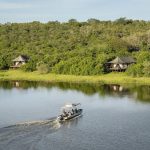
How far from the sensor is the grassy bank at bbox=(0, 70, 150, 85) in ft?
287

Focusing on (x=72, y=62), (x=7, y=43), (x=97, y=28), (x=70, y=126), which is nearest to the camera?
(x=70, y=126)

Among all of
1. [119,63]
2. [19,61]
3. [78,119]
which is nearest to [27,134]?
[78,119]

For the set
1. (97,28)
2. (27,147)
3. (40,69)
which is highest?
(97,28)

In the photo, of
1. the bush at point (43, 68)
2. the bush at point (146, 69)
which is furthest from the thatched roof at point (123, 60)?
the bush at point (43, 68)

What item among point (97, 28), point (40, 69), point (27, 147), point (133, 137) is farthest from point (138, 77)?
point (97, 28)

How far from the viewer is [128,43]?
118938 mm

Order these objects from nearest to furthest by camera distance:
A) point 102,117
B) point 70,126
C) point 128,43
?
1. point 70,126
2. point 102,117
3. point 128,43

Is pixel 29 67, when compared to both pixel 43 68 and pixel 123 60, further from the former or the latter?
pixel 123 60

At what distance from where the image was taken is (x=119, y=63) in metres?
97.7

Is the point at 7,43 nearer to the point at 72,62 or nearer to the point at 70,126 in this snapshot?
the point at 72,62

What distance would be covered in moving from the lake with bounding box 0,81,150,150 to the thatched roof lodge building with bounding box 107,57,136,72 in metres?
15.2

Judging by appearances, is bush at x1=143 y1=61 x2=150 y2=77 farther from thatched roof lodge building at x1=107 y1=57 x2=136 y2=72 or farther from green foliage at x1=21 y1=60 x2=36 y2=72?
green foliage at x1=21 y1=60 x2=36 y2=72

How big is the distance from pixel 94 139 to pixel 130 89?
35101 millimetres

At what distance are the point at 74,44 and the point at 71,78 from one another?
33.2 m
